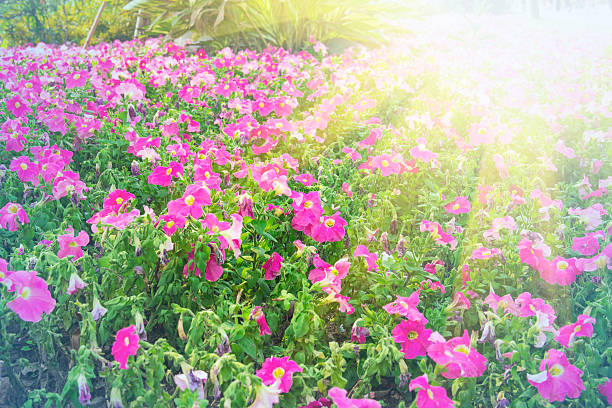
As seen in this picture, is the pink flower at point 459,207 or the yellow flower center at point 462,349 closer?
the yellow flower center at point 462,349

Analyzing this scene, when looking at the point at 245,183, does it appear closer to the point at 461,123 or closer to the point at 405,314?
the point at 405,314

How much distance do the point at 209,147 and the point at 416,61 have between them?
3872 millimetres

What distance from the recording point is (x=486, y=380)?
5.50 feet

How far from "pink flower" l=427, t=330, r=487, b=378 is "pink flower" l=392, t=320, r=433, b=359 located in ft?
0.22

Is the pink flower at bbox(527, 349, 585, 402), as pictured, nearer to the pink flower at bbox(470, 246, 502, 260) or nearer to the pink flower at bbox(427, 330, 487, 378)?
the pink flower at bbox(427, 330, 487, 378)

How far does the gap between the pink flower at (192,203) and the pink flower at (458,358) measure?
987mm

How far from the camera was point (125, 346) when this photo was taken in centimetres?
154

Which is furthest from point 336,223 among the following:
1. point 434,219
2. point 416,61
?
point 416,61

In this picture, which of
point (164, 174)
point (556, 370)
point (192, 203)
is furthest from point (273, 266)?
point (556, 370)

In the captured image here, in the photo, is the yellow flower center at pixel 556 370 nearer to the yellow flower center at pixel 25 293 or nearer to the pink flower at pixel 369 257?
the pink flower at pixel 369 257

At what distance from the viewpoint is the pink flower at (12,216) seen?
2114 mm

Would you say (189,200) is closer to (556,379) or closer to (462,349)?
(462,349)

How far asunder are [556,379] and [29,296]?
1.72 meters

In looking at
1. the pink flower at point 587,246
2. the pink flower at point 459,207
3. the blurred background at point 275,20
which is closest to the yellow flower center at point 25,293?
the pink flower at point 459,207
